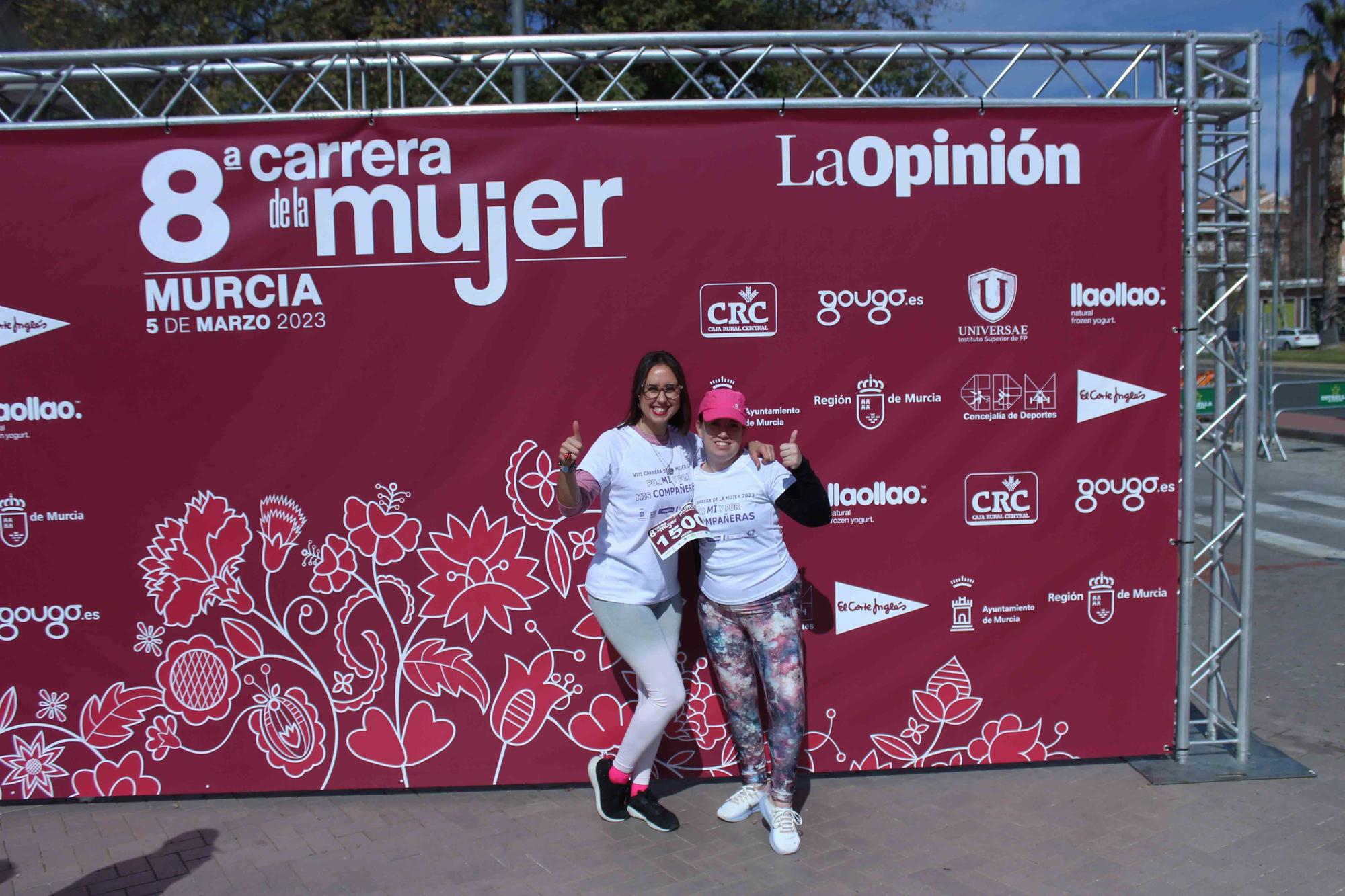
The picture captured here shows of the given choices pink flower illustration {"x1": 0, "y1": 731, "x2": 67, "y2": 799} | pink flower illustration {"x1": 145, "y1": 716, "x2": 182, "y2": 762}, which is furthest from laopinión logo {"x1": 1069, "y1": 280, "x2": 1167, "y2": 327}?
pink flower illustration {"x1": 0, "y1": 731, "x2": 67, "y2": 799}

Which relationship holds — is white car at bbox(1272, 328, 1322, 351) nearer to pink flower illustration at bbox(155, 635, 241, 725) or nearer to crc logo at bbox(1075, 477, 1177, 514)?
crc logo at bbox(1075, 477, 1177, 514)

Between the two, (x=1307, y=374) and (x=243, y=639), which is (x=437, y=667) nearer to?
(x=243, y=639)

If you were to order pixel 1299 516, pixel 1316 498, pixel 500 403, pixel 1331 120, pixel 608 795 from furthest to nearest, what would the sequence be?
pixel 1331 120 → pixel 1316 498 → pixel 1299 516 → pixel 500 403 → pixel 608 795

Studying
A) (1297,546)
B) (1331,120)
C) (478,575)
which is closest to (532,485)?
(478,575)

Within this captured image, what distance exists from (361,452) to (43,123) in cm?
202

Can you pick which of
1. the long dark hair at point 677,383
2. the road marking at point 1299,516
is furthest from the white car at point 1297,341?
the long dark hair at point 677,383

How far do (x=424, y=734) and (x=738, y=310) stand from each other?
97.0 inches

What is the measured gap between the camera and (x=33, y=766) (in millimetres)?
4867

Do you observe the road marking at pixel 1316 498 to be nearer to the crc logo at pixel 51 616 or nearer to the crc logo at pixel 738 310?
the crc logo at pixel 738 310

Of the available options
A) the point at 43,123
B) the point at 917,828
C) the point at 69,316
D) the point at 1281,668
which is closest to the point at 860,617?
the point at 917,828

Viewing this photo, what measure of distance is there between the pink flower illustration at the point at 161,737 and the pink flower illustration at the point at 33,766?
1.38ft

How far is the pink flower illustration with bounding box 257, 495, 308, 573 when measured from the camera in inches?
189

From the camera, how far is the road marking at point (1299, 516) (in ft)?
37.9

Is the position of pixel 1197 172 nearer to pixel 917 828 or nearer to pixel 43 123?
pixel 917 828
